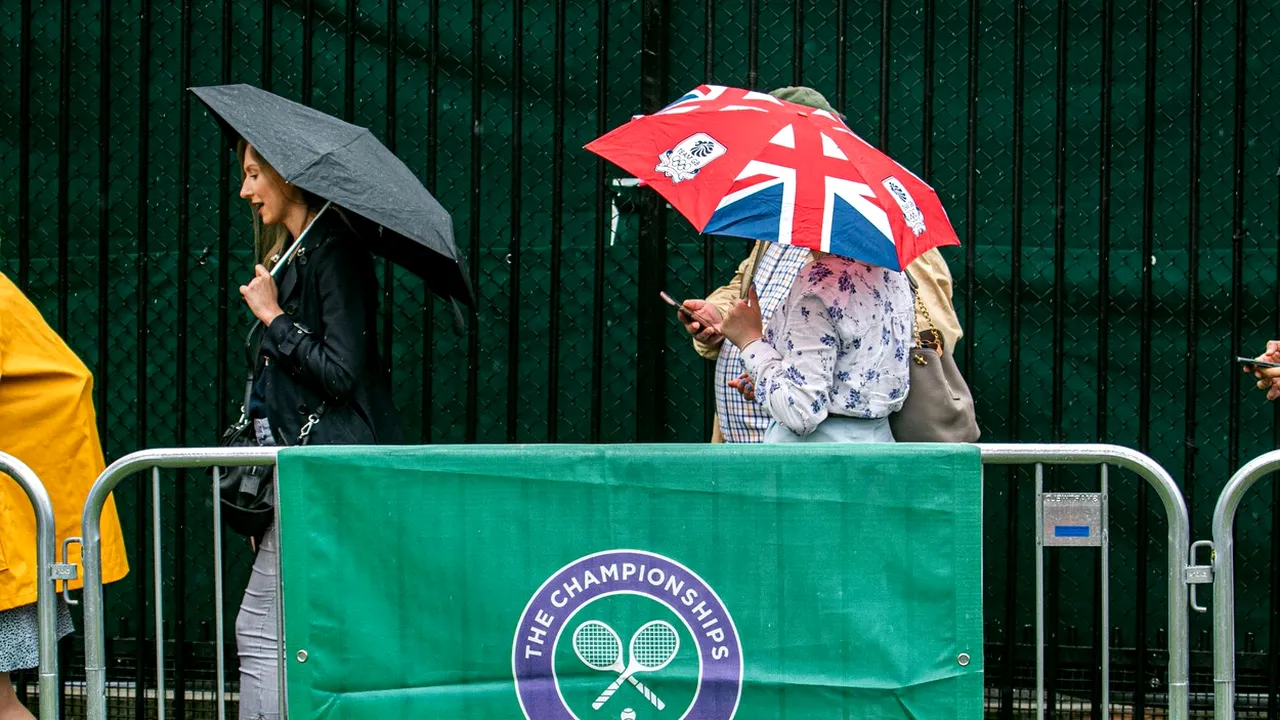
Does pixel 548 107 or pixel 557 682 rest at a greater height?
pixel 548 107

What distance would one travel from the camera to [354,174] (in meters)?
4.65

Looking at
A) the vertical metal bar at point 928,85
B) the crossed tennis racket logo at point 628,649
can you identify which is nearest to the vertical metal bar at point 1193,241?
the vertical metal bar at point 928,85

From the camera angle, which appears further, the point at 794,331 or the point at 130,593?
the point at 130,593

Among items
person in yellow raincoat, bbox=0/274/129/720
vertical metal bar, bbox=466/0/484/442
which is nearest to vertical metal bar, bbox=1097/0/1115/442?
vertical metal bar, bbox=466/0/484/442

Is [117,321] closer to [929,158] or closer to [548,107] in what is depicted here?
[548,107]

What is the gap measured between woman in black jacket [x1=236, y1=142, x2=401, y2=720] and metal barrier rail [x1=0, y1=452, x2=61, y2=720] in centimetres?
56

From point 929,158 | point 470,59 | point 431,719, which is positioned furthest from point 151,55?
point 431,719

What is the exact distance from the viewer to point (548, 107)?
254 inches

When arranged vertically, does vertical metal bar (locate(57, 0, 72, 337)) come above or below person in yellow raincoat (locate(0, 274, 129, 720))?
above

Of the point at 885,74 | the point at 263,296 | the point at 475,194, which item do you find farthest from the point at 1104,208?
the point at 263,296

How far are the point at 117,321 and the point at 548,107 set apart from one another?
6.63ft

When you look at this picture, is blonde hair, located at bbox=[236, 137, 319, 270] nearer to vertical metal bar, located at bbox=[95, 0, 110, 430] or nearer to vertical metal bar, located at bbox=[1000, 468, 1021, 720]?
vertical metal bar, located at bbox=[95, 0, 110, 430]

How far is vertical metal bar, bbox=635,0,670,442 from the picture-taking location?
6141 millimetres

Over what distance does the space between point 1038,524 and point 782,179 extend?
1095 mm
